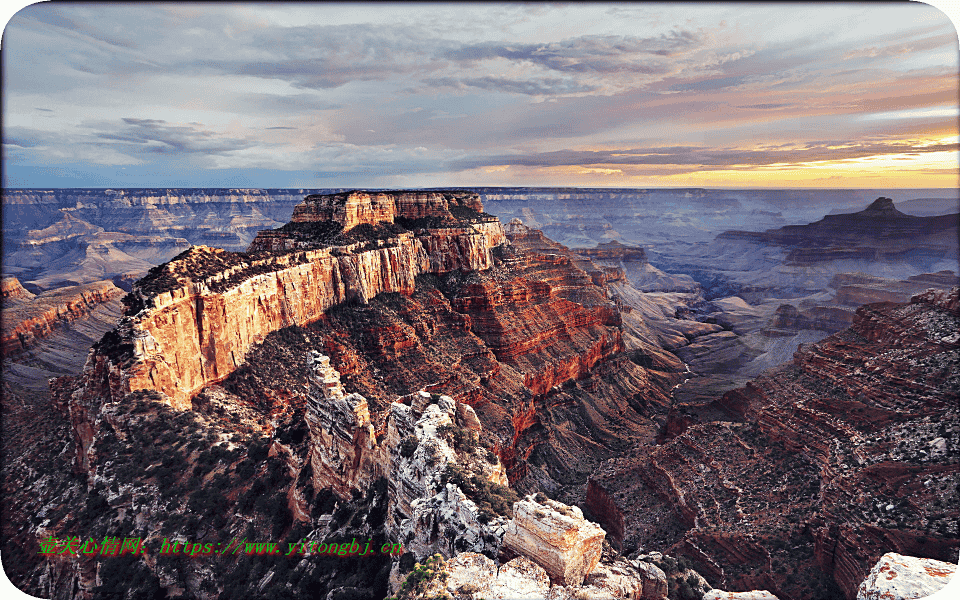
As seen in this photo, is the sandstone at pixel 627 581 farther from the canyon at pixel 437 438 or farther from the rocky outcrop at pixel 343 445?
the rocky outcrop at pixel 343 445

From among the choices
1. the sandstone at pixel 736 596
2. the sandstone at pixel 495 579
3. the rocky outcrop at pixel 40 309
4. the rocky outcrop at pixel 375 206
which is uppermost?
the rocky outcrop at pixel 375 206

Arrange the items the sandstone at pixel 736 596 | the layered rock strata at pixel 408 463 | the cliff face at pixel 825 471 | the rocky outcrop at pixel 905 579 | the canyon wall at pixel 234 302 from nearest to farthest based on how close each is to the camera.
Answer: the rocky outcrop at pixel 905 579
the sandstone at pixel 736 596
the layered rock strata at pixel 408 463
the cliff face at pixel 825 471
the canyon wall at pixel 234 302

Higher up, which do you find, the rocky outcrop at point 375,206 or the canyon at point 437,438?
the rocky outcrop at point 375,206

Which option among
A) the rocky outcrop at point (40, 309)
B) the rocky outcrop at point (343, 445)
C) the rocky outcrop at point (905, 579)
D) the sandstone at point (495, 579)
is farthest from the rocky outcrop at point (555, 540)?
the rocky outcrop at point (40, 309)

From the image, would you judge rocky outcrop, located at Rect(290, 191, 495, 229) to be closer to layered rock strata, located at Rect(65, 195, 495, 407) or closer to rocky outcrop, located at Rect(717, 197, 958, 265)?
layered rock strata, located at Rect(65, 195, 495, 407)

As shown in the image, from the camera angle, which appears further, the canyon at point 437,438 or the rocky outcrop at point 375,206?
the rocky outcrop at point 375,206

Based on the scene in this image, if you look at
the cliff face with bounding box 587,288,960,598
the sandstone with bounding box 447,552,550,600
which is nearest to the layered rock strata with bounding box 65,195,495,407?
the sandstone with bounding box 447,552,550,600

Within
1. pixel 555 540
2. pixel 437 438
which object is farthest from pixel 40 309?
pixel 555 540
